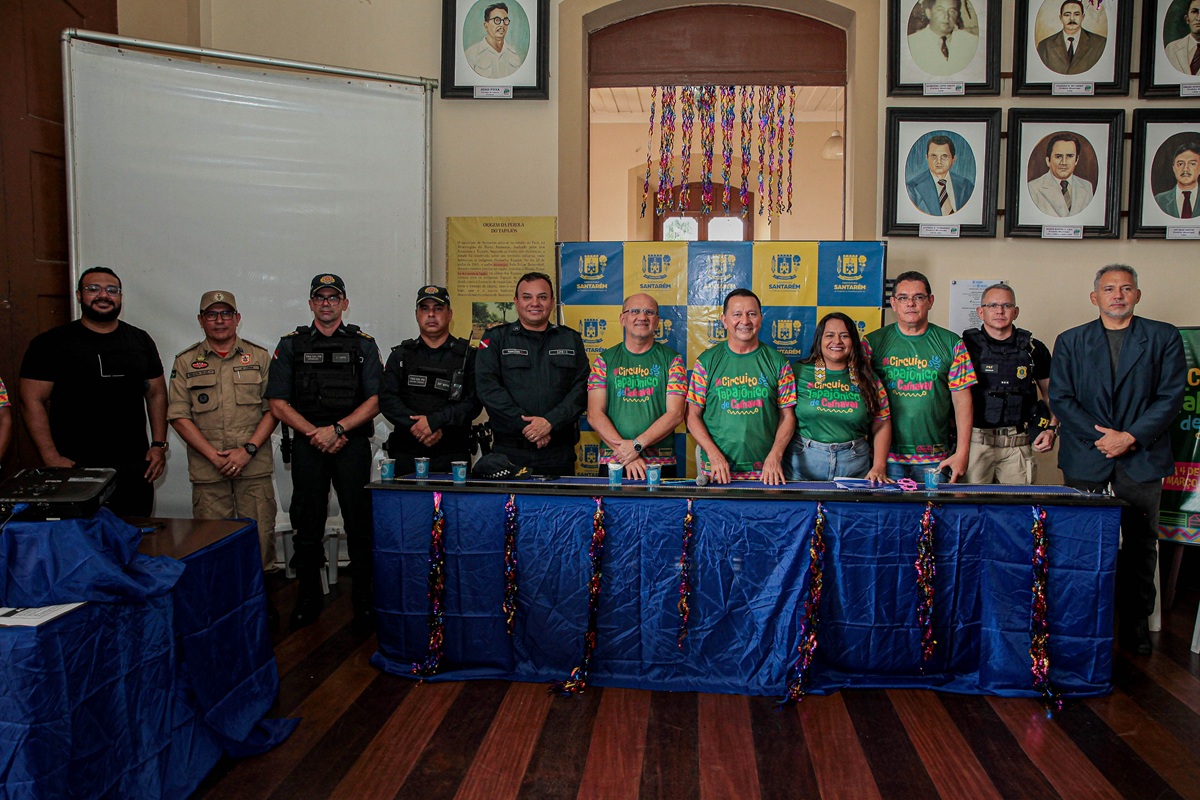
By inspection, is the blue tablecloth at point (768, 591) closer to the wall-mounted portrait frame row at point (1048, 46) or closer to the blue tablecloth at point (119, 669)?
the blue tablecloth at point (119, 669)

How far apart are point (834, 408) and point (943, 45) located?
8.75ft

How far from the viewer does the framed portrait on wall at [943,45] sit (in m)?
4.36

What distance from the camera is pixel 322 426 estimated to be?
3.40m

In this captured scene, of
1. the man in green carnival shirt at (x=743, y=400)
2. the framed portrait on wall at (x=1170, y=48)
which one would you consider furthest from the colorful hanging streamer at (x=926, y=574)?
the framed portrait on wall at (x=1170, y=48)

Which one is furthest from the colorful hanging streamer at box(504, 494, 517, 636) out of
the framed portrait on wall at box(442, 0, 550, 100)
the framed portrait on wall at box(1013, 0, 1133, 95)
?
the framed portrait on wall at box(1013, 0, 1133, 95)

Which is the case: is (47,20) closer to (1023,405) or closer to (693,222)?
(1023,405)

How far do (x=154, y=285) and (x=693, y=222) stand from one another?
6.33 m

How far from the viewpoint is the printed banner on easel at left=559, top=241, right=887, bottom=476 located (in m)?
4.18

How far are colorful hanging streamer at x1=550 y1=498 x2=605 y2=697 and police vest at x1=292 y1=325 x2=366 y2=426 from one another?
1409 millimetres

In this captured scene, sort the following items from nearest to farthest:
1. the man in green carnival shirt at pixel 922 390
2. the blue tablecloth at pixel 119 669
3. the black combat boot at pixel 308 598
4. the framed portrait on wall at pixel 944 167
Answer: the blue tablecloth at pixel 119 669 < the man in green carnival shirt at pixel 922 390 < the black combat boot at pixel 308 598 < the framed portrait on wall at pixel 944 167

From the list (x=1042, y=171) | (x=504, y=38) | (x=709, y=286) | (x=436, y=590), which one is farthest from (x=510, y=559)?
(x=1042, y=171)

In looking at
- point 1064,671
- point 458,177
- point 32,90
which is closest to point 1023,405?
point 1064,671

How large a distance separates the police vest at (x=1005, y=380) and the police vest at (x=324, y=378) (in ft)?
9.13

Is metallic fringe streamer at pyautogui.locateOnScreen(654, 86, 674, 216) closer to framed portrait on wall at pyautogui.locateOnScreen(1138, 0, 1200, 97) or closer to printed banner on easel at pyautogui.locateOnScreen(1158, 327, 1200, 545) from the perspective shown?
framed portrait on wall at pyautogui.locateOnScreen(1138, 0, 1200, 97)
